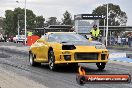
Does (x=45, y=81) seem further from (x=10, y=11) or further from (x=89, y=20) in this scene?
(x=10, y=11)

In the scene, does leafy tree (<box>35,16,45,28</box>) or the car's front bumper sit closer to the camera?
the car's front bumper

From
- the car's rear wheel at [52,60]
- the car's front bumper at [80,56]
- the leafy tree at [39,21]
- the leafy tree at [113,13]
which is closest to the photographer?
the car's front bumper at [80,56]

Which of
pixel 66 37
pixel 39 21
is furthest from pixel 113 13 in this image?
pixel 66 37

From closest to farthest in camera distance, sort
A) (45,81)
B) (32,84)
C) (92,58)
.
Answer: (32,84), (45,81), (92,58)

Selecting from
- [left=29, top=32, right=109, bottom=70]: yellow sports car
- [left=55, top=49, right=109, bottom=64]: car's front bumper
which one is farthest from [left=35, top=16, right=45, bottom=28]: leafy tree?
[left=55, top=49, right=109, bottom=64]: car's front bumper

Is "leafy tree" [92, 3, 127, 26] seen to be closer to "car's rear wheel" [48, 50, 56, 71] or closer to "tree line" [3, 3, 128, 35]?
"tree line" [3, 3, 128, 35]

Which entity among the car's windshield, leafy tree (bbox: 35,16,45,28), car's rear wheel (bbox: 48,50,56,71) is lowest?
car's rear wheel (bbox: 48,50,56,71)

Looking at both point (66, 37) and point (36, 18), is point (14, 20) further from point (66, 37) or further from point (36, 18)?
point (66, 37)

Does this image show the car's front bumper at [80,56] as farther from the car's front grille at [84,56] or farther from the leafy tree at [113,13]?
the leafy tree at [113,13]

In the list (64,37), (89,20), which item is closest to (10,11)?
(89,20)

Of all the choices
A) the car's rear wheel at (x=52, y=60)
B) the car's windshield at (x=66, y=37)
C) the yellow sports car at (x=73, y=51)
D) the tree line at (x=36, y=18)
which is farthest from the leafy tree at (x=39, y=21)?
the car's rear wheel at (x=52, y=60)

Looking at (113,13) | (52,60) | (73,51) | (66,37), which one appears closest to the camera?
(73,51)

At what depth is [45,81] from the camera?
10359 mm

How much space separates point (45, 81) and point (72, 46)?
2.56m
